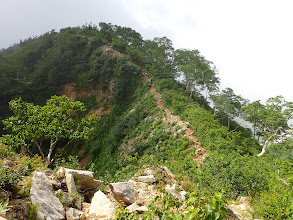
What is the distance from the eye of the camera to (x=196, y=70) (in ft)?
99.8

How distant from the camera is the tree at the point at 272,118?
19516mm

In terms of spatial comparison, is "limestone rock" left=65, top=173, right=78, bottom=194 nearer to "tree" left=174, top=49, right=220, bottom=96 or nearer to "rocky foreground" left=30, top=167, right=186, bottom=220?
"rocky foreground" left=30, top=167, right=186, bottom=220

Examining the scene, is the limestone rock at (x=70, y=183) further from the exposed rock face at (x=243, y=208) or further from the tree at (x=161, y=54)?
the tree at (x=161, y=54)

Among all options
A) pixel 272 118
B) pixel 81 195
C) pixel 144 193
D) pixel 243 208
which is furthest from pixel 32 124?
pixel 272 118

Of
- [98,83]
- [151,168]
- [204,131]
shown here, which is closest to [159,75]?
[98,83]

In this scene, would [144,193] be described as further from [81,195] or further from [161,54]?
[161,54]

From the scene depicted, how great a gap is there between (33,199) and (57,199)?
0.65m

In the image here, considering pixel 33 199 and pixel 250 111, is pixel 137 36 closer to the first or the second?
pixel 250 111

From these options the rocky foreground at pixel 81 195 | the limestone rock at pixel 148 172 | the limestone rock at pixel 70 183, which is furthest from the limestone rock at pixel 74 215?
the limestone rock at pixel 148 172

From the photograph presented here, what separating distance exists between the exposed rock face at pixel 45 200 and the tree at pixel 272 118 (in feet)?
62.7

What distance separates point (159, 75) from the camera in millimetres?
31797

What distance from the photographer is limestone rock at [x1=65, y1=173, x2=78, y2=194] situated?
224 inches

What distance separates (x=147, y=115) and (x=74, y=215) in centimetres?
2077

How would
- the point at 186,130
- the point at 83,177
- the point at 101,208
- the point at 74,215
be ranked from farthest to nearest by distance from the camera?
the point at 186,130 → the point at 83,177 → the point at 101,208 → the point at 74,215
